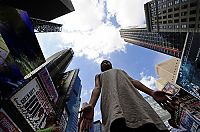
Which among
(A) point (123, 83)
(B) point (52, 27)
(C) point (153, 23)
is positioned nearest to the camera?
(A) point (123, 83)

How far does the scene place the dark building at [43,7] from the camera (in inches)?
1822

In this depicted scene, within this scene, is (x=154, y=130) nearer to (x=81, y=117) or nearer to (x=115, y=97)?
(x=115, y=97)

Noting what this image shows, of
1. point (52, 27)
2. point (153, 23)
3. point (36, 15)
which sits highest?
point (36, 15)

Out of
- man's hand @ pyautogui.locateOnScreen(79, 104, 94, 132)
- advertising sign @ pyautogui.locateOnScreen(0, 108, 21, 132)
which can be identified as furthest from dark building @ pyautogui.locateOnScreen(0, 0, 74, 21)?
man's hand @ pyautogui.locateOnScreen(79, 104, 94, 132)

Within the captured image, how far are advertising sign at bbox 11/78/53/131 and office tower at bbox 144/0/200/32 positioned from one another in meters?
38.3

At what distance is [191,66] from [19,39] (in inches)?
2378

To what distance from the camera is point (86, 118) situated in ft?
11.6

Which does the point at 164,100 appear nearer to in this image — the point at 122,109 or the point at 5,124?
the point at 122,109

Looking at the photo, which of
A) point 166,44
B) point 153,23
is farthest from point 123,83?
point 166,44

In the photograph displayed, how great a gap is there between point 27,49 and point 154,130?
3077 cm

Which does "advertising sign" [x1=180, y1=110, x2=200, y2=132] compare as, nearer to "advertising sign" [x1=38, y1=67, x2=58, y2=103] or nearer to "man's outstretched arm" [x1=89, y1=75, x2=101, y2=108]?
"advertising sign" [x1=38, y1=67, x2=58, y2=103]

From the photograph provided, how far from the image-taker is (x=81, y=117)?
11.6 ft

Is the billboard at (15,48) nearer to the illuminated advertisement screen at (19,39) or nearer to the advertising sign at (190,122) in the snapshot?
the illuminated advertisement screen at (19,39)

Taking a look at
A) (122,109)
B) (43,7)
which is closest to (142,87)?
(122,109)
